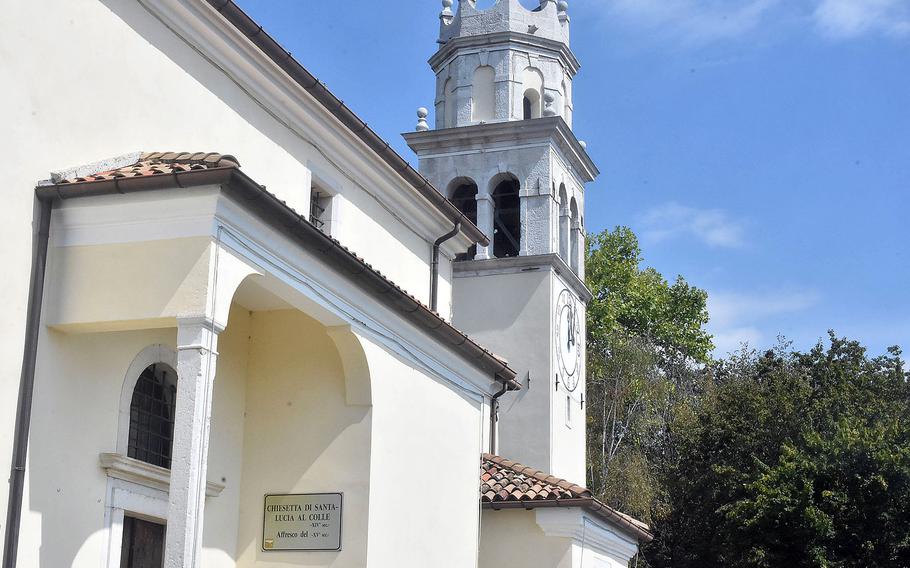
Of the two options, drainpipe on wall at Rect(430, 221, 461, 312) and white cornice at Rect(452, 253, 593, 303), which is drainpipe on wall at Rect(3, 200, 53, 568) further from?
white cornice at Rect(452, 253, 593, 303)

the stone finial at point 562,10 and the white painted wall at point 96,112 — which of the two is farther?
the stone finial at point 562,10

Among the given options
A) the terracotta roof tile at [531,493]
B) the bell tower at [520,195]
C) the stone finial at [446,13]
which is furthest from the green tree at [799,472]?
the stone finial at [446,13]

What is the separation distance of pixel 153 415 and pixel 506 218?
14954mm

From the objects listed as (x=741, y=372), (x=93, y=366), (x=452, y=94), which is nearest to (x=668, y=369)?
(x=741, y=372)

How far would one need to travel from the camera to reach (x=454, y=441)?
13297mm

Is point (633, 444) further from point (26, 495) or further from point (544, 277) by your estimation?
point (26, 495)

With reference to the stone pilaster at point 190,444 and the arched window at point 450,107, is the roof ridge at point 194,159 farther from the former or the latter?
the arched window at point 450,107

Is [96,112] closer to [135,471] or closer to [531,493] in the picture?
[135,471]

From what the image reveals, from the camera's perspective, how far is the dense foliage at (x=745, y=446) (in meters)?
25.3

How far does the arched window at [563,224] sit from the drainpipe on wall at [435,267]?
24.3 feet

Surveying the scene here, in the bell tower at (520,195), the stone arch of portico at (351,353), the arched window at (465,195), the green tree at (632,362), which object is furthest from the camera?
the green tree at (632,362)

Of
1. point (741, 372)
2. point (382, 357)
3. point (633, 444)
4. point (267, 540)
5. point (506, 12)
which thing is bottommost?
point (267, 540)

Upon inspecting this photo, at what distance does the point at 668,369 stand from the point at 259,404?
34865 millimetres

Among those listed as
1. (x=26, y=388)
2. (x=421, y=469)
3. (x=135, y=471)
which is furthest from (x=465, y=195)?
(x=26, y=388)
